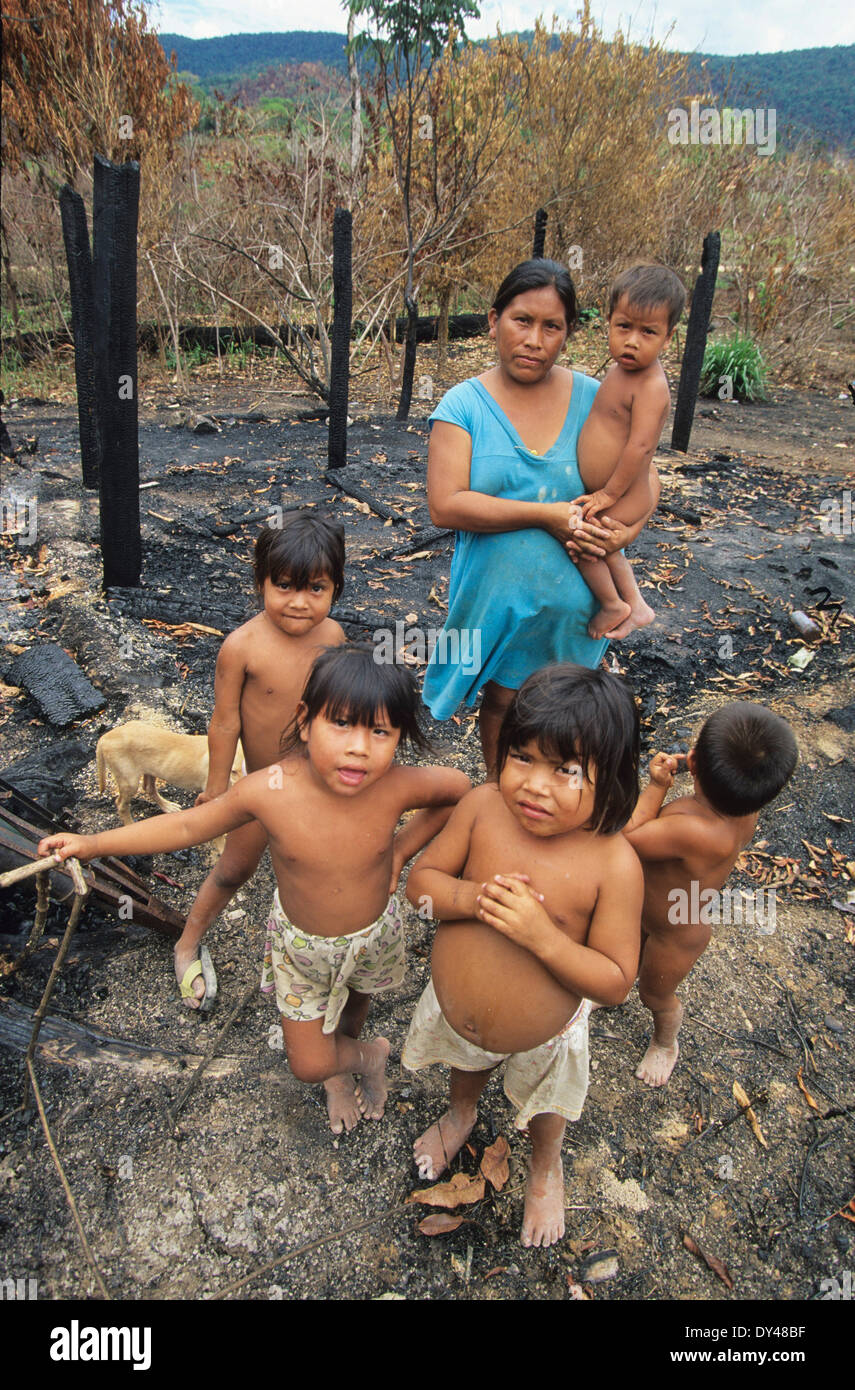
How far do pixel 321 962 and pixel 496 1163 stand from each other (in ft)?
2.47

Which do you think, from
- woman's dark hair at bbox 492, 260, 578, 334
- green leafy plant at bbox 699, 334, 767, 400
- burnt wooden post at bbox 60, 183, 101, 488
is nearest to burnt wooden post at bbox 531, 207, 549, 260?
green leafy plant at bbox 699, 334, 767, 400

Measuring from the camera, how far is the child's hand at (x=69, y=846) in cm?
176

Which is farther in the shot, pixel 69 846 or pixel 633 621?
pixel 633 621

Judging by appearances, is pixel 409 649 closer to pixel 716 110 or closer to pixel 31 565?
pixel 31 565

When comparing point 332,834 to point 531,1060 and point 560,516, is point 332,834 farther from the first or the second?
point 560,516

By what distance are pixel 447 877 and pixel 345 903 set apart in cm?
32

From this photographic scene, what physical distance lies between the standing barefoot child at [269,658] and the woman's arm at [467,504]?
35 cm

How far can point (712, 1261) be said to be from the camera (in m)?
1.99

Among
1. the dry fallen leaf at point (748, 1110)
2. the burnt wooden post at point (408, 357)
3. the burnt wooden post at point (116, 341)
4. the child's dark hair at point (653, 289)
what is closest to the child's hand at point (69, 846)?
the dry fallen leaf at point (748, 1110)

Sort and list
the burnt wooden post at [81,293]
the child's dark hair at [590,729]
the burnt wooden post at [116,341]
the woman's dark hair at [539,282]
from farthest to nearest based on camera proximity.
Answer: the burnt wooden post at [81,293] → the burnt wooden post at [116,341] → the woman's dark hair at [539,282] → the child's dark hair at [590,729]

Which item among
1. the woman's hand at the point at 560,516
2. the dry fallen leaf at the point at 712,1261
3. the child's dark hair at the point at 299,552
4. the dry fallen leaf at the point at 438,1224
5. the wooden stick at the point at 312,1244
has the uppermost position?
the woman's hand at the point at 560,516

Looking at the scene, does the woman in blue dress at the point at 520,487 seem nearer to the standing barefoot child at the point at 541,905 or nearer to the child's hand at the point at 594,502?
the child's hand at the point at 594,502

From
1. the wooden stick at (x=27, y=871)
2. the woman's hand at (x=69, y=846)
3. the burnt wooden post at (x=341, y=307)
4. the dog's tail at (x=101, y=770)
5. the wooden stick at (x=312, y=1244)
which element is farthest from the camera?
the burnt wooden post at (x=341, y=307)

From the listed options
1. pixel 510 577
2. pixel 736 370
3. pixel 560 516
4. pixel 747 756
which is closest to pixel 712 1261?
pixel 747 756
